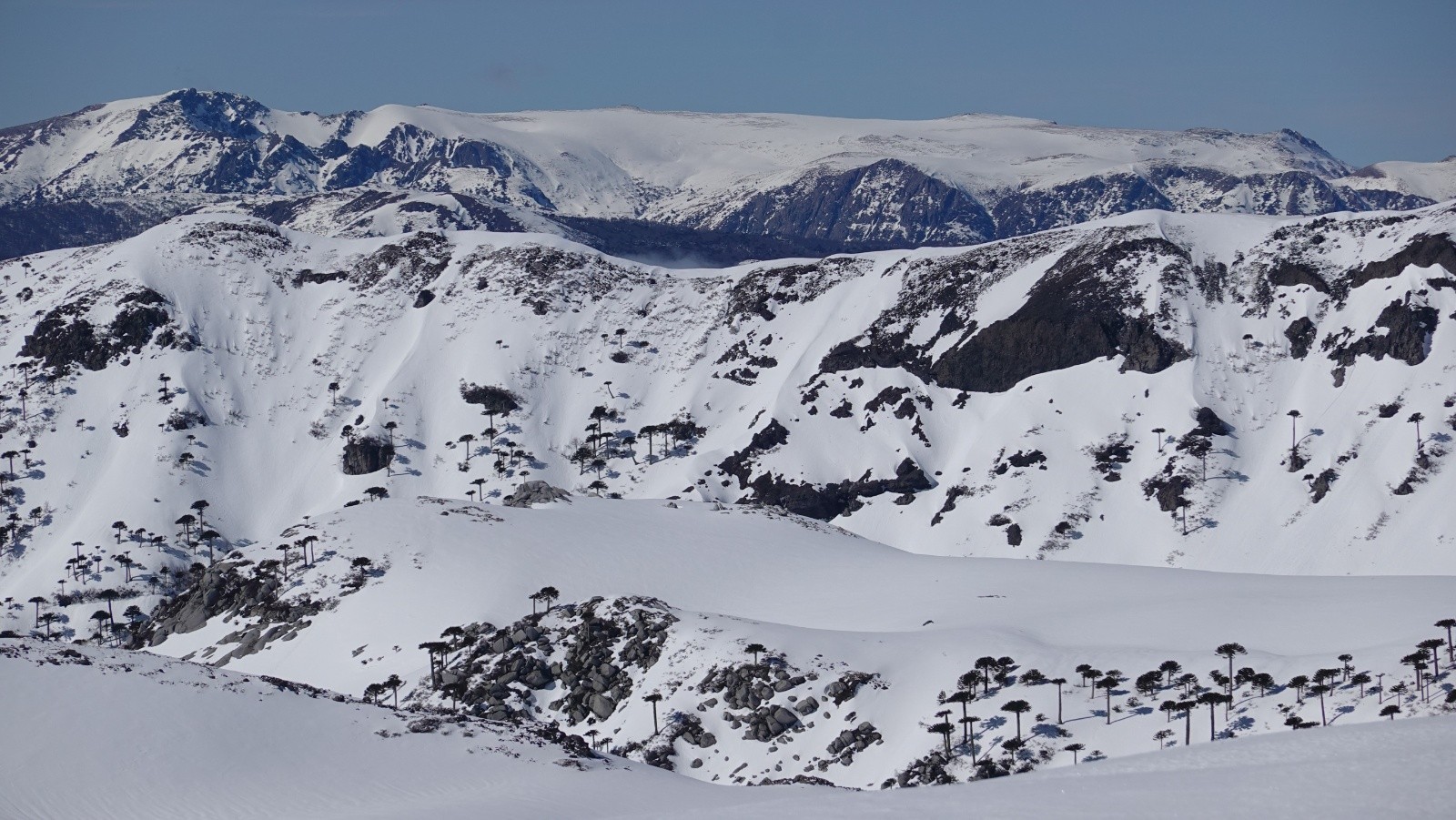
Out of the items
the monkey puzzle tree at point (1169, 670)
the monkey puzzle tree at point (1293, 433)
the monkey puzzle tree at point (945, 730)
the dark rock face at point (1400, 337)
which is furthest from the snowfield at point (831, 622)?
the monkey puzzle tree at point (1293, 433)

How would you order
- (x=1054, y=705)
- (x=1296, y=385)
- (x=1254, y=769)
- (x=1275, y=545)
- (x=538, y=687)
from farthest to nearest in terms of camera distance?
(x=1296, y=385) < (x=1275, y=545) < (x=538, y=687) < (x=1054, y=705) < (x=1254, y=769)

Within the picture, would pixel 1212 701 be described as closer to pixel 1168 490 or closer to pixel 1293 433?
pixel 1168 490

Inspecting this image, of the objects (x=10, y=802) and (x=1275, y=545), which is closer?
(x=10, y=802)

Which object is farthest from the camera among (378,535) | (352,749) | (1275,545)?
(1275,545)

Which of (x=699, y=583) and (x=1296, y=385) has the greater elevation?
(x=1296, y=385)

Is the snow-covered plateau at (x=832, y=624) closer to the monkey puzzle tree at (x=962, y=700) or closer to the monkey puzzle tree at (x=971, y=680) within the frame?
the monkey puzzle tree at (x=962, y=700)

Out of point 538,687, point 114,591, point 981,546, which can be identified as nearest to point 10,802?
point 538,687

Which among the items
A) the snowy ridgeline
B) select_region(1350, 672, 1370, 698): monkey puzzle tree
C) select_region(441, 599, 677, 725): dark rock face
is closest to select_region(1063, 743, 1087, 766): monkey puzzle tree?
the snowy ridgeline

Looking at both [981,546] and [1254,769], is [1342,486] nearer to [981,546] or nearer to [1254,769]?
[981,546]
